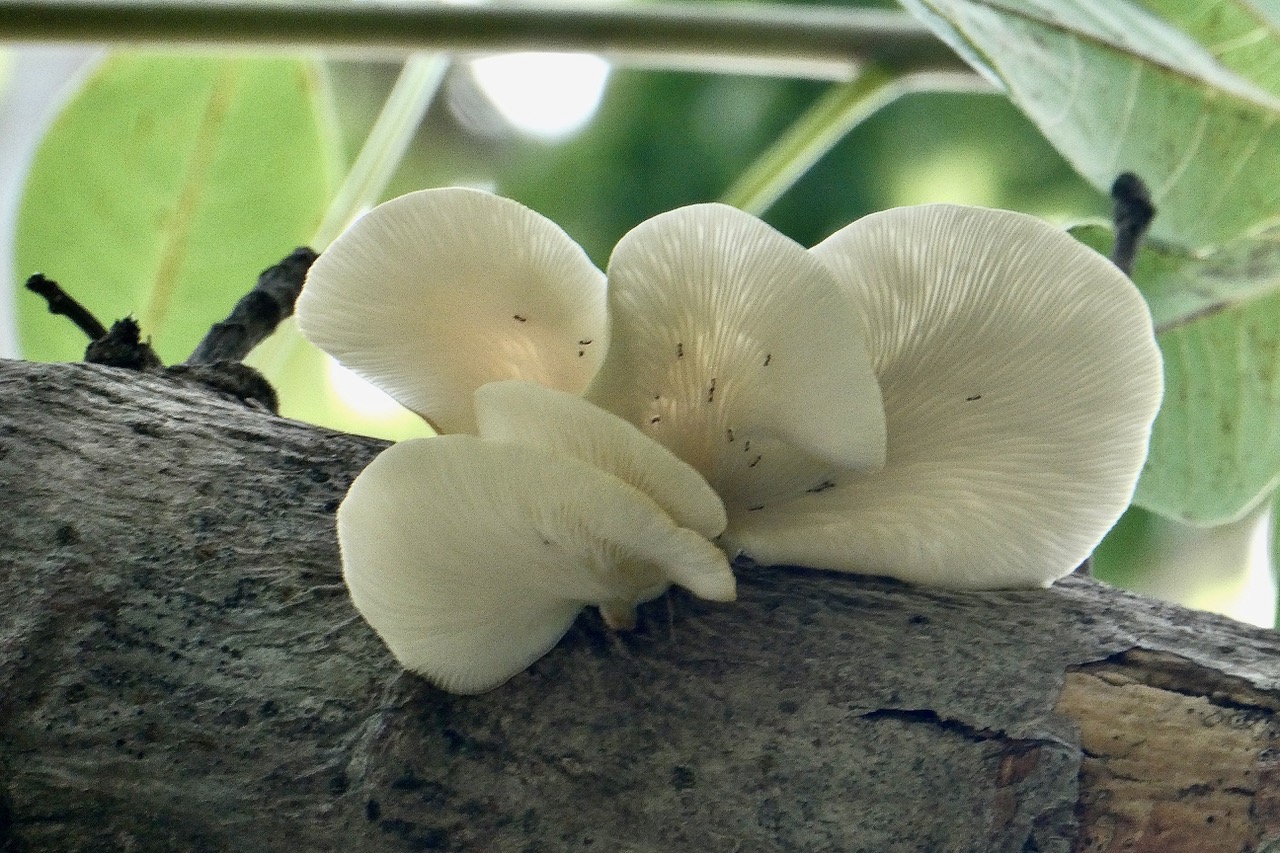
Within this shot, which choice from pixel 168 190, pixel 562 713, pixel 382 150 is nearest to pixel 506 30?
pixel 382 150

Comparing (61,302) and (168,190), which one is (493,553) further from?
(168,190)

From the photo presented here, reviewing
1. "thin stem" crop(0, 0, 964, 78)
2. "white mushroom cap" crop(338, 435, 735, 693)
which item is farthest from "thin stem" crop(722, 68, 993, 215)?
"white mushroom cap" crop(338, 435, 735, 693)

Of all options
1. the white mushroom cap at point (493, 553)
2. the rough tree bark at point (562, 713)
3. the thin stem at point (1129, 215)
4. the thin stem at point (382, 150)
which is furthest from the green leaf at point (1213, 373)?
the thin stem at point (382, 150)

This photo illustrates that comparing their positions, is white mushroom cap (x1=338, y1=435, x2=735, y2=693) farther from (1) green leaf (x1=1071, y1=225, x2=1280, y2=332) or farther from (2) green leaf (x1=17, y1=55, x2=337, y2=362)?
(2) green leaf (x1=17, y1=55, x2=337, y2=362)

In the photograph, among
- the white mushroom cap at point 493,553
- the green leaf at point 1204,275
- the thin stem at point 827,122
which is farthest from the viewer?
the thin stem at point 827,122

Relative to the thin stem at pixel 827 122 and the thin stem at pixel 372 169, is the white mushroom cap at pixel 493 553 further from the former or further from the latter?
the thin stem at pixel 372 169
